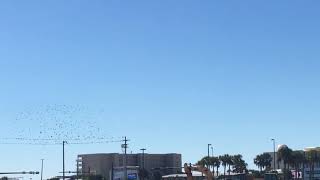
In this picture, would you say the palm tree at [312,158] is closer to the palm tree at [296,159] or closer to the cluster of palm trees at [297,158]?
the cluster of palm trees at [297,158]

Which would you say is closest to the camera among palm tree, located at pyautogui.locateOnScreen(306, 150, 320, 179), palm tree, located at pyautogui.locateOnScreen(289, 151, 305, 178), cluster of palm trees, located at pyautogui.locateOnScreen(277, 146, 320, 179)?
cluster of palm trees, located at pyautogui.locateOnScreen(277, 146, 320, 179)

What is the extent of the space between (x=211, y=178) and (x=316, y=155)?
539ft

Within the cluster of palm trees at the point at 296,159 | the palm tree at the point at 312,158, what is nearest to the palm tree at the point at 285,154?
the cluster of palm trees at the point at 296,159

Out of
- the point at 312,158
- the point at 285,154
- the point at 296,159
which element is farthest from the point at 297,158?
the point at 312,158

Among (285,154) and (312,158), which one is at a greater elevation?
(285,154)

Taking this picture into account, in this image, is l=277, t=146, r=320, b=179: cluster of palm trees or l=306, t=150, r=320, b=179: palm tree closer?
l=277, t=146, r=320, b=179: cluster of palm trees

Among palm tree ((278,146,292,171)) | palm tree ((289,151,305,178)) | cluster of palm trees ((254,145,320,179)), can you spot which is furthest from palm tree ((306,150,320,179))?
palm tree ((278,146,292,171))

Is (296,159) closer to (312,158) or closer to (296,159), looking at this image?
(296,159)

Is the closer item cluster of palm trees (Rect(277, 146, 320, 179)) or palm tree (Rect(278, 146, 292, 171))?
palm tree (Rect(278, 146, 292, 171))

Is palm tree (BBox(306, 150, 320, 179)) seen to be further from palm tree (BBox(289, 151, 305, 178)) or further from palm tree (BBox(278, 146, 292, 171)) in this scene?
palm tree (BBox(278, 146, 292, 171))

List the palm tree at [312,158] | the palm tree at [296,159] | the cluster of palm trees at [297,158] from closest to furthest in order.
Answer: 1. the cluster of palm trees at [297,158]
2. the palm tree at [296,159]
3. the palm tree at [312,158]

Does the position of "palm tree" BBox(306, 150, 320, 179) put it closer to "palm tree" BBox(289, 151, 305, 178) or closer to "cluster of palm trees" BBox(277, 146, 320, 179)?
"cluster of palm trees" BBox(277, 146, 320, 179)

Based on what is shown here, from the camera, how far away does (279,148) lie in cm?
17700

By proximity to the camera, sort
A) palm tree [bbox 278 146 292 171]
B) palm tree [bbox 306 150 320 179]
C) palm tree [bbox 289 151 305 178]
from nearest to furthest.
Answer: palm tree [bbox 278 146 292 171] → palm tree [bbox 289 151 305 178] → palm tree [bbox 306 150 320 179]
